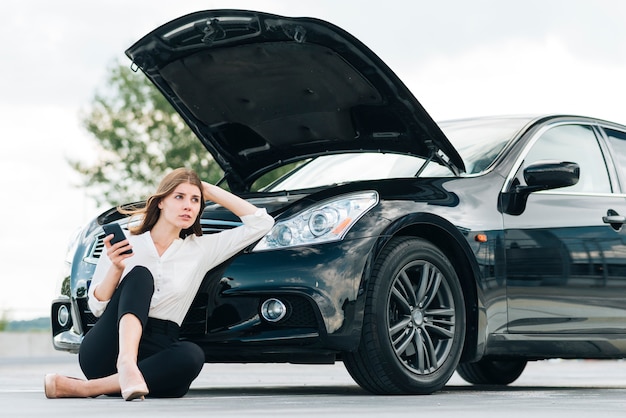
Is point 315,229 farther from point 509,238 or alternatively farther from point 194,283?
point 509,238

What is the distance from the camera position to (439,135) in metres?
7.41

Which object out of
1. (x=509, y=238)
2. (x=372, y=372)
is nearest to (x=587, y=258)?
(x=509, y=238)

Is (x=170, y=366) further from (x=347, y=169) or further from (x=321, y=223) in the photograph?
(x=347, y=169)

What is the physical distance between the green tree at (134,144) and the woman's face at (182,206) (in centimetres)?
3413

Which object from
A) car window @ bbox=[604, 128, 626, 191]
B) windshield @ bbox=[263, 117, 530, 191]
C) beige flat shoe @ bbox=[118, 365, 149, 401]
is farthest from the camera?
car window @ bbox=[604, 128, 626, 191]

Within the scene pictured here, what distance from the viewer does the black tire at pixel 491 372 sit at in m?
9.91

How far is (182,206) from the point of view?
6742mm

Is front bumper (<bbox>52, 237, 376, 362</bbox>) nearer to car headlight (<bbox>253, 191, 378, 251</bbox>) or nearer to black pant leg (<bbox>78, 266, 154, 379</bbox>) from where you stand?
car headlight (<bbox>253, 191, 378, 251</bbox>)

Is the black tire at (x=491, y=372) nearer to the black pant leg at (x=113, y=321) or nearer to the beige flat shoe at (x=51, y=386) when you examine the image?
the black pant leg at (x=113, y=321)

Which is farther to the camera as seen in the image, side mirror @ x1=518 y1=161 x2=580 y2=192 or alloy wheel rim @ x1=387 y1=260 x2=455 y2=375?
side mirror @ x1=518 y1=161 x2=580 y2=192

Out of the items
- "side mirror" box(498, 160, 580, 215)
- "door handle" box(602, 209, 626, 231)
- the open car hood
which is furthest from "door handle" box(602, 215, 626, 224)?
the open car hood

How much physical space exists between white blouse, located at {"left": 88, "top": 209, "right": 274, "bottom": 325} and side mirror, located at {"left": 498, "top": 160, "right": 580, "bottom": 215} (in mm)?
1514

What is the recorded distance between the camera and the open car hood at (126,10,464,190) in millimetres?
7211

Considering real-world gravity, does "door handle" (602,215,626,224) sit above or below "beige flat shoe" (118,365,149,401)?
above
